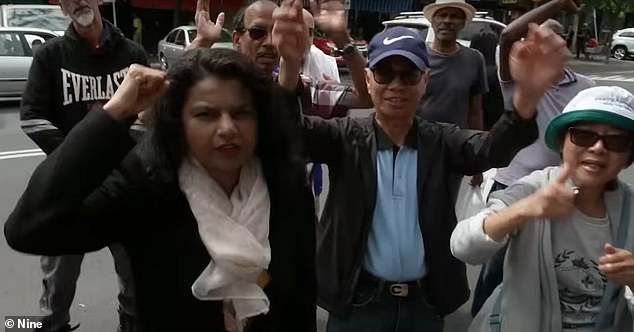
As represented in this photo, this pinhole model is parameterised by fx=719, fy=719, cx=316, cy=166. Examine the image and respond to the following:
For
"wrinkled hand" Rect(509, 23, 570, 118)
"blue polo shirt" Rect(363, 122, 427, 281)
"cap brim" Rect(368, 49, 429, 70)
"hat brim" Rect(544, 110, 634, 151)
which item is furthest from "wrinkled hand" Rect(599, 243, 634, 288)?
"cap brim" Rect(368, 49, 429, 70)

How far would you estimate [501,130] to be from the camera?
2096 mm

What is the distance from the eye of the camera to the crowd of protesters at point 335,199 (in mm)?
1681

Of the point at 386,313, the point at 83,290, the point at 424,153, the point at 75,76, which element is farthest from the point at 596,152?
the point at 83,290

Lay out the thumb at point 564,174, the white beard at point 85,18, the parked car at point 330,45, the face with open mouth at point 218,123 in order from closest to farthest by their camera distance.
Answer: the face with open mouth at point 218,123, the thumb at point 564,174, the parked car at point 330,45, the white beard at point 85,18

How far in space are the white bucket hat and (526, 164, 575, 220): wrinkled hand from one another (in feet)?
0.82

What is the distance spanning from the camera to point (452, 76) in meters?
4.24

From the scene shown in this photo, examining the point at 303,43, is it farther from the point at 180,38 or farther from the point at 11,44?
the point at 180,38

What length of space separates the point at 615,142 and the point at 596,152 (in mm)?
59

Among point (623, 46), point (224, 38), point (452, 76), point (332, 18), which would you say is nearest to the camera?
point (332, 18)

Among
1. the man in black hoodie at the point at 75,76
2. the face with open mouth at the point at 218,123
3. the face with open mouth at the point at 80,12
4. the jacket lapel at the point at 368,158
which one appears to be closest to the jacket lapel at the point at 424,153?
the jacket lapel at the point at 368,158

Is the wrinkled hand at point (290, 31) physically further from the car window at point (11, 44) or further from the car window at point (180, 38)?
the car window at point (180, 38)

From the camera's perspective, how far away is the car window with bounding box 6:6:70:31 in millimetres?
13836

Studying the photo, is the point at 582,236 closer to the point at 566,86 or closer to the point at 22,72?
the point at 566,86

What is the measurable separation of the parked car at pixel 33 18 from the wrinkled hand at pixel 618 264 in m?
13.3
